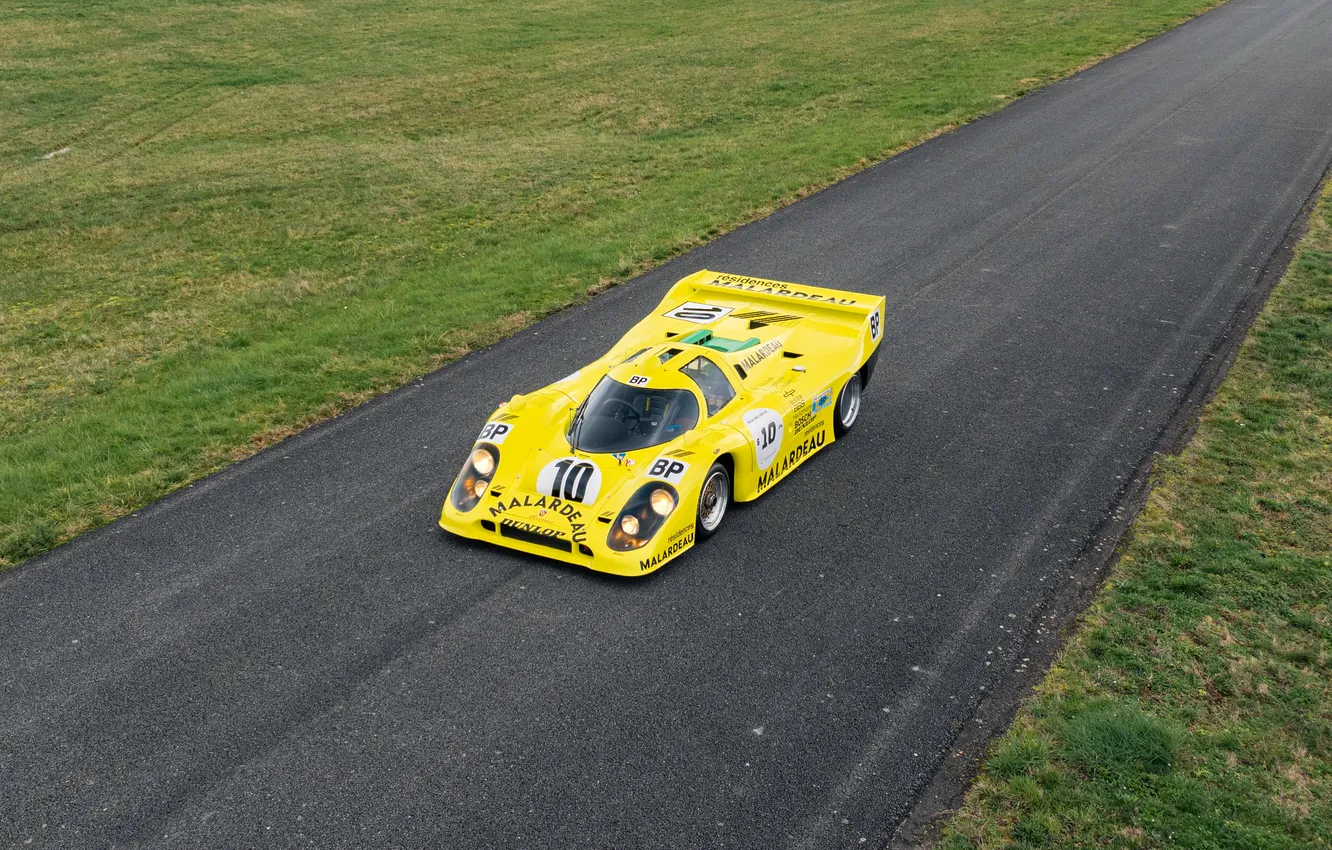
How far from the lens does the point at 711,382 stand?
36.2 ft

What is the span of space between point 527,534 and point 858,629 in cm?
296

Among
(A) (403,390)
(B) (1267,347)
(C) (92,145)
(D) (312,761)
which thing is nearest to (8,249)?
(C) (92,145)

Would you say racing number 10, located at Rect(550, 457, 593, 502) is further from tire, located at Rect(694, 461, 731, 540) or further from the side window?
the side window

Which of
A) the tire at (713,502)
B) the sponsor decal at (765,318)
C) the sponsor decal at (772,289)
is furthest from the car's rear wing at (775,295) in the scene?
the tire at (713,502)

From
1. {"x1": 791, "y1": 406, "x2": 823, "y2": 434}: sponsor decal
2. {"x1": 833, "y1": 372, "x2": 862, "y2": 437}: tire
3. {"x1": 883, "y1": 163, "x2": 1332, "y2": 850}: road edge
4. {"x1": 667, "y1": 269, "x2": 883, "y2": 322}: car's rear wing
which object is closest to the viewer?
{"x1": 883, "y1": 163, "x2": 1332, "y2": 850}: road edge

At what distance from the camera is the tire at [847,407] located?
12016 millimetres

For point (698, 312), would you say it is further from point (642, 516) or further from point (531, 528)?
point (531, 528)

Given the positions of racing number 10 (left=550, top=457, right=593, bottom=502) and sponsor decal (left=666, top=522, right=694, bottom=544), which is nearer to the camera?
sponsor decal (left=666, top=522, right=694, bottom=544)

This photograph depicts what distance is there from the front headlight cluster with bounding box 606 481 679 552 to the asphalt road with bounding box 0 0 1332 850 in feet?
1.37

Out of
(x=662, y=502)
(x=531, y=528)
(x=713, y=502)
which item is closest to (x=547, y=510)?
(x=531, y=528)

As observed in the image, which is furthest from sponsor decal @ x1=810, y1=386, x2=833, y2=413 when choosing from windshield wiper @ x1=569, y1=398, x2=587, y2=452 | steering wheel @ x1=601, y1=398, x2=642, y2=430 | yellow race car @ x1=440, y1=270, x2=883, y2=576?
windshield wiper @ x1=569, y1=398, x2=587, y2=452

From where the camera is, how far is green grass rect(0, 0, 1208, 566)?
14.3 m

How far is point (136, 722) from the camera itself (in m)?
7.99

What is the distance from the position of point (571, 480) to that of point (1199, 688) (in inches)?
209
